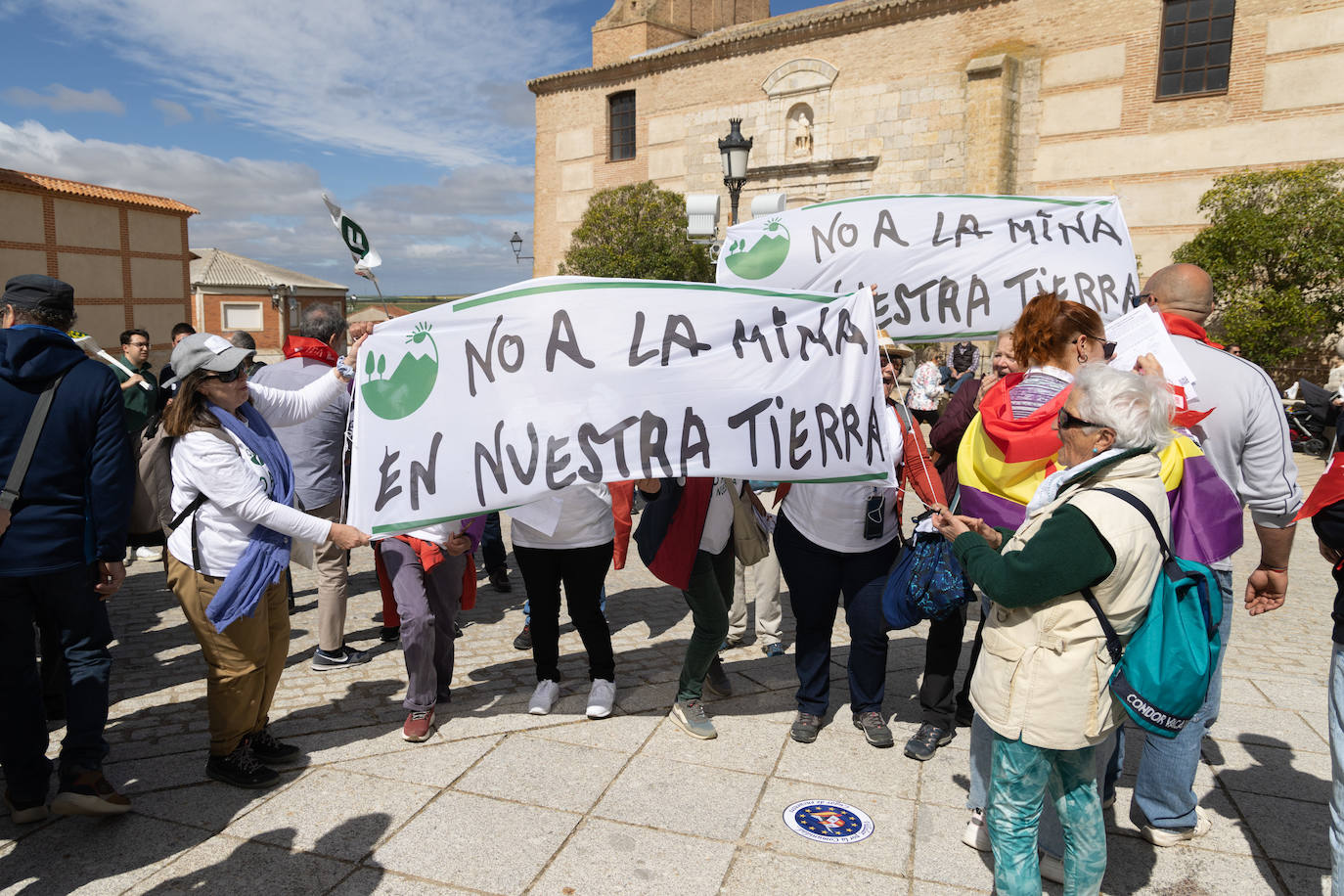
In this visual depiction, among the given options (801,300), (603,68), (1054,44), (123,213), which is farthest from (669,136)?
(801,300)

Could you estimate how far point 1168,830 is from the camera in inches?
128

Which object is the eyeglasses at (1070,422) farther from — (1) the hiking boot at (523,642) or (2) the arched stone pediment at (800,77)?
(2) the arched stone pediment at (800,77)

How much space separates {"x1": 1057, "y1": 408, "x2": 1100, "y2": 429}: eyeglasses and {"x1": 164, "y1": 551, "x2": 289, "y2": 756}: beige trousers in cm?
307

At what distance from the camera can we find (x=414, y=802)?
347 cm

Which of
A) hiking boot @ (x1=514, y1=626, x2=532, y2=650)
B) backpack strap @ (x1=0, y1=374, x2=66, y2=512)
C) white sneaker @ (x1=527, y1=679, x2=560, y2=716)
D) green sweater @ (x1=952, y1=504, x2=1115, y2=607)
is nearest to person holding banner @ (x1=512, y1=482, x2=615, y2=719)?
white sneaker @ (x1=527, y1=679, x2=560, y2=716)

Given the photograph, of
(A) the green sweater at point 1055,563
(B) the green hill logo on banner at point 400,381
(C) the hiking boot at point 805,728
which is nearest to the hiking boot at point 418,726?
(B) the green hill logo on banner at point 400,381

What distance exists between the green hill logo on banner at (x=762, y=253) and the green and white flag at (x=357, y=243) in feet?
7.52

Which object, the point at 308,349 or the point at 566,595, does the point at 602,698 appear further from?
the point at 308,349

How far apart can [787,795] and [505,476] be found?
1772 mm

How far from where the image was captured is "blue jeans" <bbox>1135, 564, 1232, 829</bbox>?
10.5 ft

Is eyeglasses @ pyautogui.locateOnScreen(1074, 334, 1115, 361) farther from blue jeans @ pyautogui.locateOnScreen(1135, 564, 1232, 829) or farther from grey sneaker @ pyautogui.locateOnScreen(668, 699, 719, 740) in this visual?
grey sneaker @ pyautogui.locateOnScreen(668, 699, 719, 740)

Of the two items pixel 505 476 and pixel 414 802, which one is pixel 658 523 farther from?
pixel 414 802

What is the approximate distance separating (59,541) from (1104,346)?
405cm

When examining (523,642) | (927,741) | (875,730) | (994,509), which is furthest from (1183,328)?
(523,642)
